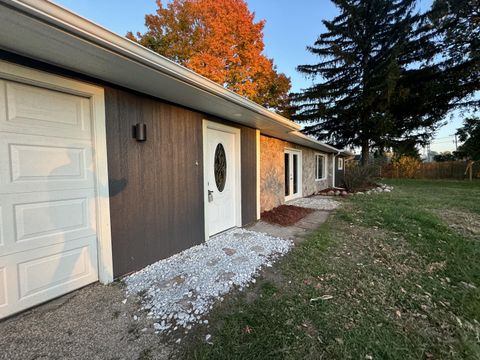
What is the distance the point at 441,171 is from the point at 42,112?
22.9m

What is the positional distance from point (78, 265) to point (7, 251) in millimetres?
605

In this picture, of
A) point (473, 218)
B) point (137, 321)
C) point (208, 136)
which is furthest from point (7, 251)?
point (473, 218)

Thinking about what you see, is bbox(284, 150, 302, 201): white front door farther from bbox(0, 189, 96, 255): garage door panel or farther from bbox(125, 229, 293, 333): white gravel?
bbox(0, 189, 96, 255): garage door panel

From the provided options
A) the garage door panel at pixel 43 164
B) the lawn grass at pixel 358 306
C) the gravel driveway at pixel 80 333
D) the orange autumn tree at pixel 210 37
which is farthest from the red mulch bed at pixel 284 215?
the orange autumn tree at pixel 210 37

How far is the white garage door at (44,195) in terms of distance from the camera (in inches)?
71.6

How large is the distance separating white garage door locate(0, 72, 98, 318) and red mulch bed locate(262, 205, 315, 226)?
3.76 m

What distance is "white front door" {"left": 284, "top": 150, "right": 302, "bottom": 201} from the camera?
309 inches

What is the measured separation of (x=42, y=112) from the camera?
2.00 m

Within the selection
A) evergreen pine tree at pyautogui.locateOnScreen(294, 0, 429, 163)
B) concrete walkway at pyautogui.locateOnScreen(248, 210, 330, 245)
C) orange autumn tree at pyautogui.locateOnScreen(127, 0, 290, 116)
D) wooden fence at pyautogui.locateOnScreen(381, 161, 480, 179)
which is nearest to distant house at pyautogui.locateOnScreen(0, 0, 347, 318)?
concrete walkway at pyautogui.locateOnScreen(248, 210, 330, 245)

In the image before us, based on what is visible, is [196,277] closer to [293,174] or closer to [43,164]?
[43,164]

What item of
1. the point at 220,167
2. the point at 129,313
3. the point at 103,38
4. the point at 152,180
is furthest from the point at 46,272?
the point at 220,167

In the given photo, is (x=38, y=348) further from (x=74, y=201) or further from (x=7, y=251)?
(x=74, y=201)

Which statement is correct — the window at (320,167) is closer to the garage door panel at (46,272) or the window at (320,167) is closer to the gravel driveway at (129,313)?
the gravel driveway at (129,313)

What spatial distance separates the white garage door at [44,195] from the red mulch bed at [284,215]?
3757 mm
